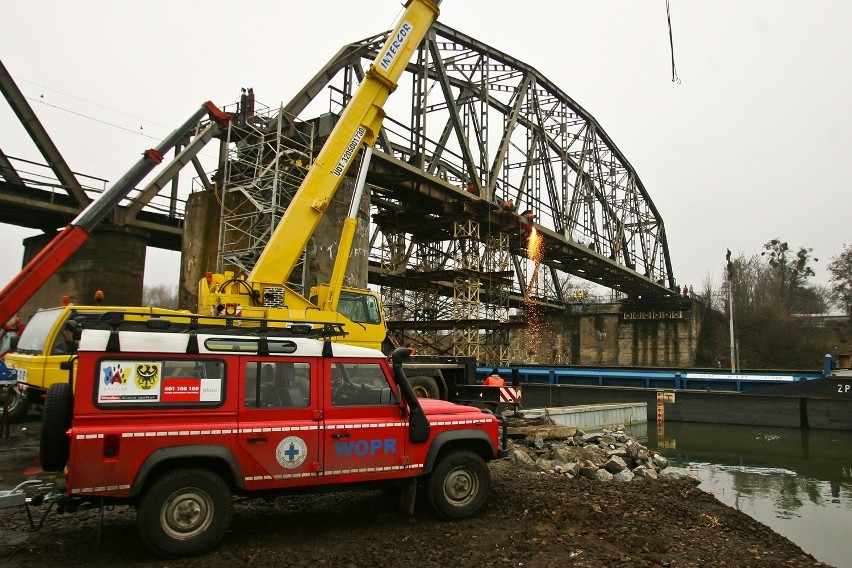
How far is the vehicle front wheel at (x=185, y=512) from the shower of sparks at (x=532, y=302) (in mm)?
29984

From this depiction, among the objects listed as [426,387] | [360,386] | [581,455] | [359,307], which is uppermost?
[359,307]

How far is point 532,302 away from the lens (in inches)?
2056

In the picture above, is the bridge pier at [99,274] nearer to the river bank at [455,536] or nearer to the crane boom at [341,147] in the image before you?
the crane boom at [341,147]

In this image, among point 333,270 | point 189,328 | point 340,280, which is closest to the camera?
point 189,328

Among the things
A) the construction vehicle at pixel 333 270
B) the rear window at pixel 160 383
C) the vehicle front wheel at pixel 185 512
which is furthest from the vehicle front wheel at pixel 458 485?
the construction vehicle at pixel 333 270

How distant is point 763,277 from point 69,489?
242 feet

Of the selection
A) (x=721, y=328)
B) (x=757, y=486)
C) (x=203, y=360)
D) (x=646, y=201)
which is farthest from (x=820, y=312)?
→ (x=203, y=360)

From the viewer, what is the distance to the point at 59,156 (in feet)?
83.0

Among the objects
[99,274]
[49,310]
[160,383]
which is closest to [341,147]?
[49,310]

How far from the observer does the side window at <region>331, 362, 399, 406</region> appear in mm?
6570

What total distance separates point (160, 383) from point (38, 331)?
797 cm

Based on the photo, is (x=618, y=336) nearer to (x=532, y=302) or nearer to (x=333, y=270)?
(x=532, y=302)

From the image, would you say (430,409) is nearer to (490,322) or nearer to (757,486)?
(757,486)

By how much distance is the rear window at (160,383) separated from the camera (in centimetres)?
543
